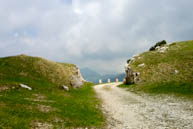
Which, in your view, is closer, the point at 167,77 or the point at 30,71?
the point at 167,77

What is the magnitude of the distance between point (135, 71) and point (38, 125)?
168 feet

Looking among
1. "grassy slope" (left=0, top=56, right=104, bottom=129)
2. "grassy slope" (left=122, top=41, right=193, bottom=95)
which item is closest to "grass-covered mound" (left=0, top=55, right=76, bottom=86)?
"grassy slope" (left=0, top=56, right=104, bottom=129)

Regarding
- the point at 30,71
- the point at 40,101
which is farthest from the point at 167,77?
the point at 30,71

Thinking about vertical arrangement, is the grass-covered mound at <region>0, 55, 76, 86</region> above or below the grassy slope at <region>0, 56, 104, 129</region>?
above

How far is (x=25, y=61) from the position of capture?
5072cm

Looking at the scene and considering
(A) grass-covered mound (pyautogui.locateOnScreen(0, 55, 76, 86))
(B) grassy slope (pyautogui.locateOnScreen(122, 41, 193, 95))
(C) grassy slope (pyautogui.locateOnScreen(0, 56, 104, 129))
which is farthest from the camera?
(A) grass-covered mound (pyautogui.locateOnScreen(0, 55, 76, 86))

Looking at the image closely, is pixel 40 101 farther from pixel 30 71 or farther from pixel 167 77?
pixel 167 77

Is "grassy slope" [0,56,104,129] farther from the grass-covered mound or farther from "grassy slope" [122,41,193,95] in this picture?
"grassy slope" [122,41,193,95]

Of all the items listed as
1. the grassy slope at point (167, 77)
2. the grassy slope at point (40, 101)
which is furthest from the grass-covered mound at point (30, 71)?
the grassy slope at point (167, 77)

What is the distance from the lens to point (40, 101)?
81.0 feet

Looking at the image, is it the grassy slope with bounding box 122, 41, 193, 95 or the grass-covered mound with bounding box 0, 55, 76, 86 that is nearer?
the grassy slope with bounding box 122, 41, 193, 95

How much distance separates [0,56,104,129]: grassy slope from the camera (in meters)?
15.3

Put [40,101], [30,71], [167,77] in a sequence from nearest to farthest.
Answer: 1. [40,101]
2. [167,77]
3. [30,71]

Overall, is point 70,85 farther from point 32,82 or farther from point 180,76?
point 180,76
